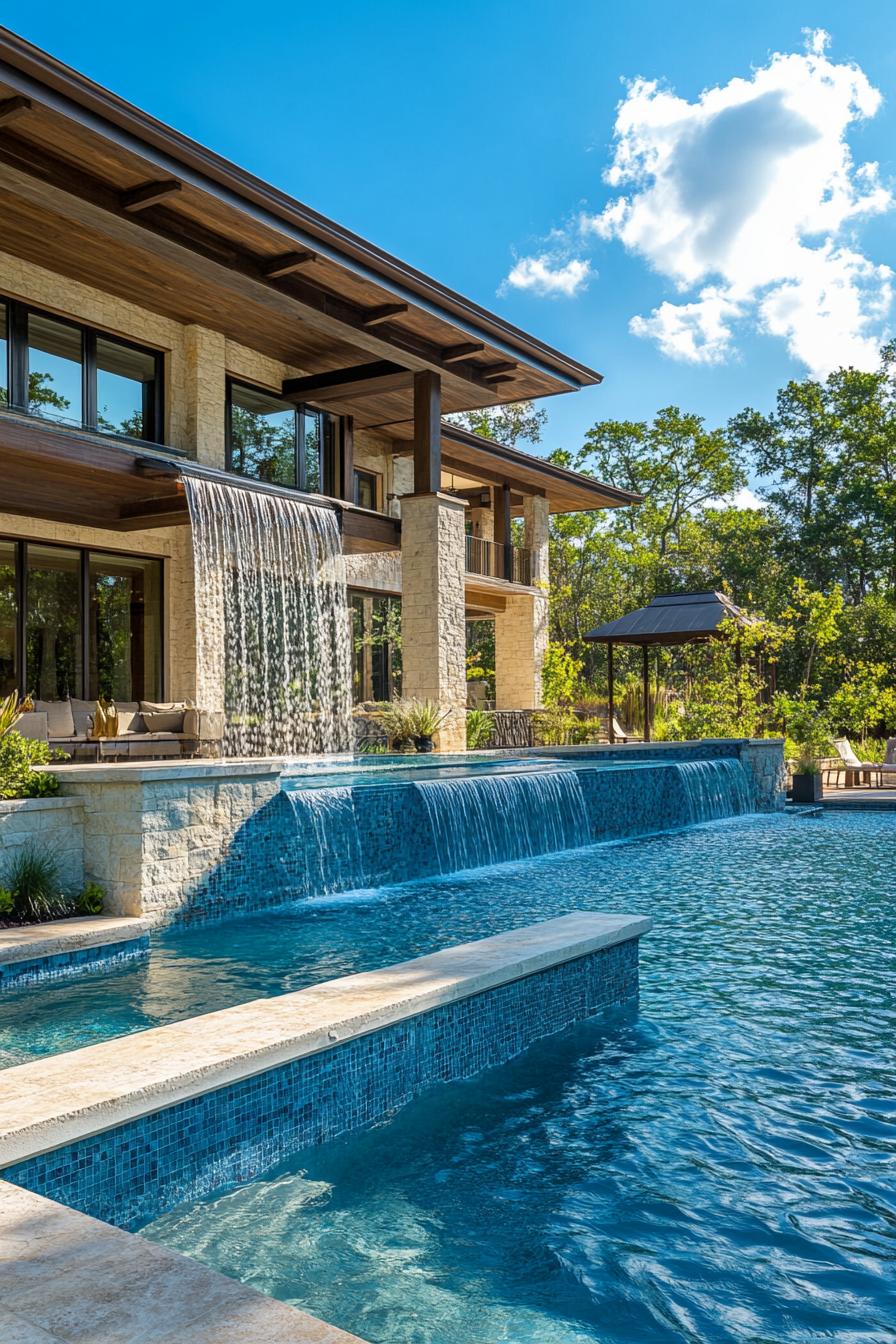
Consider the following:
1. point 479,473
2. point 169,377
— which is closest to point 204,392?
point 169,377

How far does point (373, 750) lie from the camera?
16422mm

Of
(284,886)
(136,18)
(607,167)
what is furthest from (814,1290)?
(607,167)

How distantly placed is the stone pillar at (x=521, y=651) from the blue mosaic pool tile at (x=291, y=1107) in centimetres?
1922

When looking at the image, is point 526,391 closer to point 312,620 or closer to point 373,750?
point 312,620

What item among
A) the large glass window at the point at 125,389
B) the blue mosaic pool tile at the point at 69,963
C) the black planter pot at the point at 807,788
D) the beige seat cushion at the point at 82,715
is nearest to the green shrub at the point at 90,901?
the blue mosaic pool tile at the point at 69,963

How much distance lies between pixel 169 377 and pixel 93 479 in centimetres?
365

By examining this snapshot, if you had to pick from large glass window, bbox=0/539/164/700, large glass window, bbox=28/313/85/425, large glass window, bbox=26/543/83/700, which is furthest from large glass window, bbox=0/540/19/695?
large glass window, bbox=28/313/85/425

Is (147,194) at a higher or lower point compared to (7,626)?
higher

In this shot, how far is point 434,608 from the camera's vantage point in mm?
16344

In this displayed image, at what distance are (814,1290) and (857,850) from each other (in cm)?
828

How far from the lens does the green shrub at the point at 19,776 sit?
6273mm

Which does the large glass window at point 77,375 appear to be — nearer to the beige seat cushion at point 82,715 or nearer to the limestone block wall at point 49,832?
the beige seat cushion at point 82,715

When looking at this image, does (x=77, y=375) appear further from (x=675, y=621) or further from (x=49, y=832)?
(x=675, y=621)

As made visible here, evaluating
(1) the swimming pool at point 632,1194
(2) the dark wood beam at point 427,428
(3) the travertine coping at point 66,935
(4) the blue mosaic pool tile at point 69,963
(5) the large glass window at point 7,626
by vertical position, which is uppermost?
(2) the dark wood beam at point 427,428
